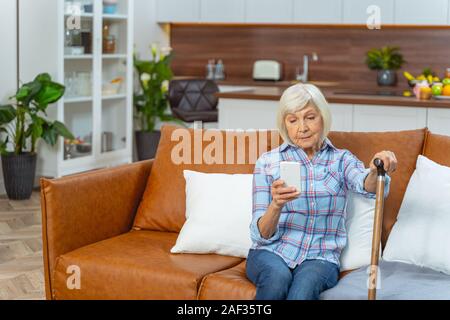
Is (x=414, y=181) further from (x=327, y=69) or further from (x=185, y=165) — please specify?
(x=327, y=69)

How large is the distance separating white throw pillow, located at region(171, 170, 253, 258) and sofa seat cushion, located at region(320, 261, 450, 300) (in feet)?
1.52

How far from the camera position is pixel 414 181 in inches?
118

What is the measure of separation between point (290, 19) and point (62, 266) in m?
5.30

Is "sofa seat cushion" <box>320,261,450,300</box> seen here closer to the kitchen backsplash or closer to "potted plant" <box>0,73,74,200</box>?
"potted plant" <box>0,73,74,200</box>

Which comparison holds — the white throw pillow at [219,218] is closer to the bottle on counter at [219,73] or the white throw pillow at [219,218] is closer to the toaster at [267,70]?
the toaster at [267,70]

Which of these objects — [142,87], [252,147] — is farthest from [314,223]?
[142,87]

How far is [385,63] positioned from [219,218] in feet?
16.0

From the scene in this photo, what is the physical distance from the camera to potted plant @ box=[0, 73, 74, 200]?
19.2 ft

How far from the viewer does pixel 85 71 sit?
6.80 meters

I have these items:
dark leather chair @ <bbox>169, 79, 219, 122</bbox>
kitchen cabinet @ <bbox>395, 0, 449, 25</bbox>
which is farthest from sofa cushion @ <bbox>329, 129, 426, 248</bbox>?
kitchen cabinet @ <bbox>395, 0, 449, 25</bbox>

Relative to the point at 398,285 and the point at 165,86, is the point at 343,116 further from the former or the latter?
the point at 398,285

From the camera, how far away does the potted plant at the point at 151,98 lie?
7.38 m

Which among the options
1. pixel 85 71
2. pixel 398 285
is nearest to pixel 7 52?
pixel 85 71

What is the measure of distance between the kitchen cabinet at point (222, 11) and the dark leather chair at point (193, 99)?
1.09 m
